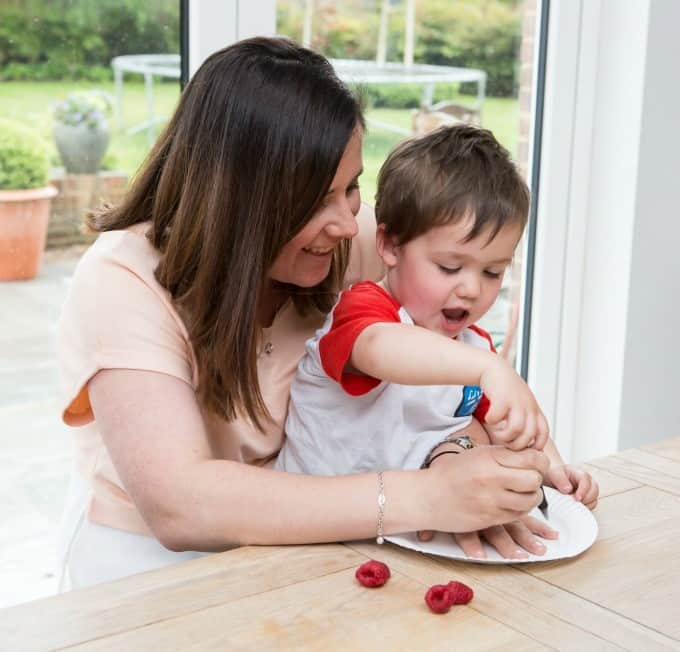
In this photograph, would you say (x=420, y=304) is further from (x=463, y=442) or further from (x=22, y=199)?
(x=22, y=199)

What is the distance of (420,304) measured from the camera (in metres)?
1.47

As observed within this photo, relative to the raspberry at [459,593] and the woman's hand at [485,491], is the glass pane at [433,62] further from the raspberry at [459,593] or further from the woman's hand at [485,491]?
the raspberry at [459,593]

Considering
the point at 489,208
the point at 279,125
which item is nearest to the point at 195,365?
the point at 279,125

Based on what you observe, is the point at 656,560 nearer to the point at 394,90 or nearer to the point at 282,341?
the point at 282,341

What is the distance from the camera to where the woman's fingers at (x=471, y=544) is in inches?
45.6

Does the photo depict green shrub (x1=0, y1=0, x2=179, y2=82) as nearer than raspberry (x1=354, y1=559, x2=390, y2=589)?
No

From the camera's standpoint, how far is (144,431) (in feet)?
4.07

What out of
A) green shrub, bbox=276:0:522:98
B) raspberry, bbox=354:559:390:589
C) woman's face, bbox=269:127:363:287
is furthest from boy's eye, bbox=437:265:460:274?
green shrub, bbox=276:0:522:98

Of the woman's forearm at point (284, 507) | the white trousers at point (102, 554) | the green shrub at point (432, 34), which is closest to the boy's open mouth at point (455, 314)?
the woman's forearm at point (284, 507)

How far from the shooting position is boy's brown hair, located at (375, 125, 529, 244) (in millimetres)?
1419

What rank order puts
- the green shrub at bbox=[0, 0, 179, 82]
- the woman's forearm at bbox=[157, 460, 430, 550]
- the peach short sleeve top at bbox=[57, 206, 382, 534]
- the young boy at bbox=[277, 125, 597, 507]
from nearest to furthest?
the woman's forearm at bbox=[157, 460, 430, 550]
the peach short sleeve top at bbox=[57, 206, 382, 534]
the young boy at bbox=[277, 125, 597, 507]
the green shrub at bbox=[0, 0, 179, 82]

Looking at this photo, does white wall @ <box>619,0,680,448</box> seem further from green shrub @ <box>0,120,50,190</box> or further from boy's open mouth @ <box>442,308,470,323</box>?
green shrub @ <box>0,120,50,190</box>

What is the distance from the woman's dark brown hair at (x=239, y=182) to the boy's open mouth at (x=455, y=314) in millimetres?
254

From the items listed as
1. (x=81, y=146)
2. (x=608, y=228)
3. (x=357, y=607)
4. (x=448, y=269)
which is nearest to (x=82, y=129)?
(x=81, y=146)
